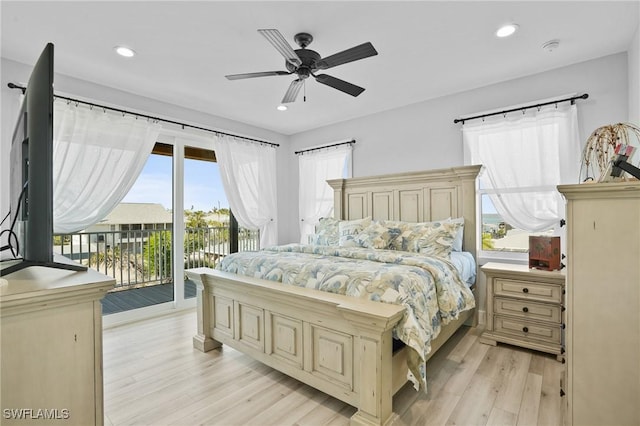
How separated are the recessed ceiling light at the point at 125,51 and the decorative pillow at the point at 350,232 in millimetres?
2570

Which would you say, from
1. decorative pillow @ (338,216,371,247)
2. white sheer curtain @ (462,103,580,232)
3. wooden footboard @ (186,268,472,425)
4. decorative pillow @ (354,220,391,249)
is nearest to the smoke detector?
white sheer curtain @ (462,103,580,232)

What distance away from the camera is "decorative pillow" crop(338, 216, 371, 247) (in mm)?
3325

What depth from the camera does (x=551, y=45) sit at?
251 cm

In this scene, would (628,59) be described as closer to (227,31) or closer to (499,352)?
(499,352)

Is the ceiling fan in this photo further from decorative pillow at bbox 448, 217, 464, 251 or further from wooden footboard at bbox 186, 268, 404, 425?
decorative pillow at bbox 448, 217, 464, 251

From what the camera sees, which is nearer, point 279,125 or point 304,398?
point 304,398

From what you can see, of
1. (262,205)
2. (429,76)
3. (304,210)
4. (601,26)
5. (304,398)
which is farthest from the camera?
(304,210)

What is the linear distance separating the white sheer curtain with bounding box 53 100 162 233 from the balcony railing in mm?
680

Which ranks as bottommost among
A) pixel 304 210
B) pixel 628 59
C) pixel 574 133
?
pixel 304 210

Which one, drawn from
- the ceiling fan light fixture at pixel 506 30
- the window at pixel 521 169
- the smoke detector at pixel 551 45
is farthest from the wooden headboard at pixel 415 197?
the ceiling fan light fixture at pixel 506 30

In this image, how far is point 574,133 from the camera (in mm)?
2812

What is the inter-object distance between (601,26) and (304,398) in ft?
11.1

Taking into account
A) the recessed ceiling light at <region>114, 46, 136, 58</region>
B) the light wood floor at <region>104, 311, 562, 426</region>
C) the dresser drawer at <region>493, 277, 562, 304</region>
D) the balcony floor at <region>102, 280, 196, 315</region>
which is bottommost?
the light wood floor at <region>104, 311, 562, 426</region>

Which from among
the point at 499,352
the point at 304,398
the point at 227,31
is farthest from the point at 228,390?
the point at 227,31
